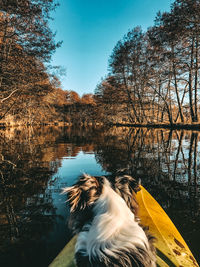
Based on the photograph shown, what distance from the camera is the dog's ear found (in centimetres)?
132

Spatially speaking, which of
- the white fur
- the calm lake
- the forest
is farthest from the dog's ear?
the forest

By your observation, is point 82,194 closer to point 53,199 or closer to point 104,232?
point 104,232

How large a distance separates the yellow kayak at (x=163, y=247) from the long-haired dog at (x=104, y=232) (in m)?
0.30

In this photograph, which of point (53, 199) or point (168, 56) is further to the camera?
point (168, 56)

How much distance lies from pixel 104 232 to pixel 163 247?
98cm

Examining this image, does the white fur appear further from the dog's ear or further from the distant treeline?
the distant treeline

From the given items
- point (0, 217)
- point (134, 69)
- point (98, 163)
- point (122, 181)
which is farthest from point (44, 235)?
point (134, 69)

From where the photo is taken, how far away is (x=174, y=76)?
61.0 ft

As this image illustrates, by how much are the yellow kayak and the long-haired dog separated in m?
0.30

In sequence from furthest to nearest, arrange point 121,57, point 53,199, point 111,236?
point 121,57 → point 53,199 → point 111,236

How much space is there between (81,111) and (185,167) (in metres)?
60.2

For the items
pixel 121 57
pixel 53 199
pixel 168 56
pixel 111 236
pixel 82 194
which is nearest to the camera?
pixel 111 236

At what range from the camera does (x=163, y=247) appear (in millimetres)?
1419

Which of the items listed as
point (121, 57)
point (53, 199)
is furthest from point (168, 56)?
point (53, 199)
